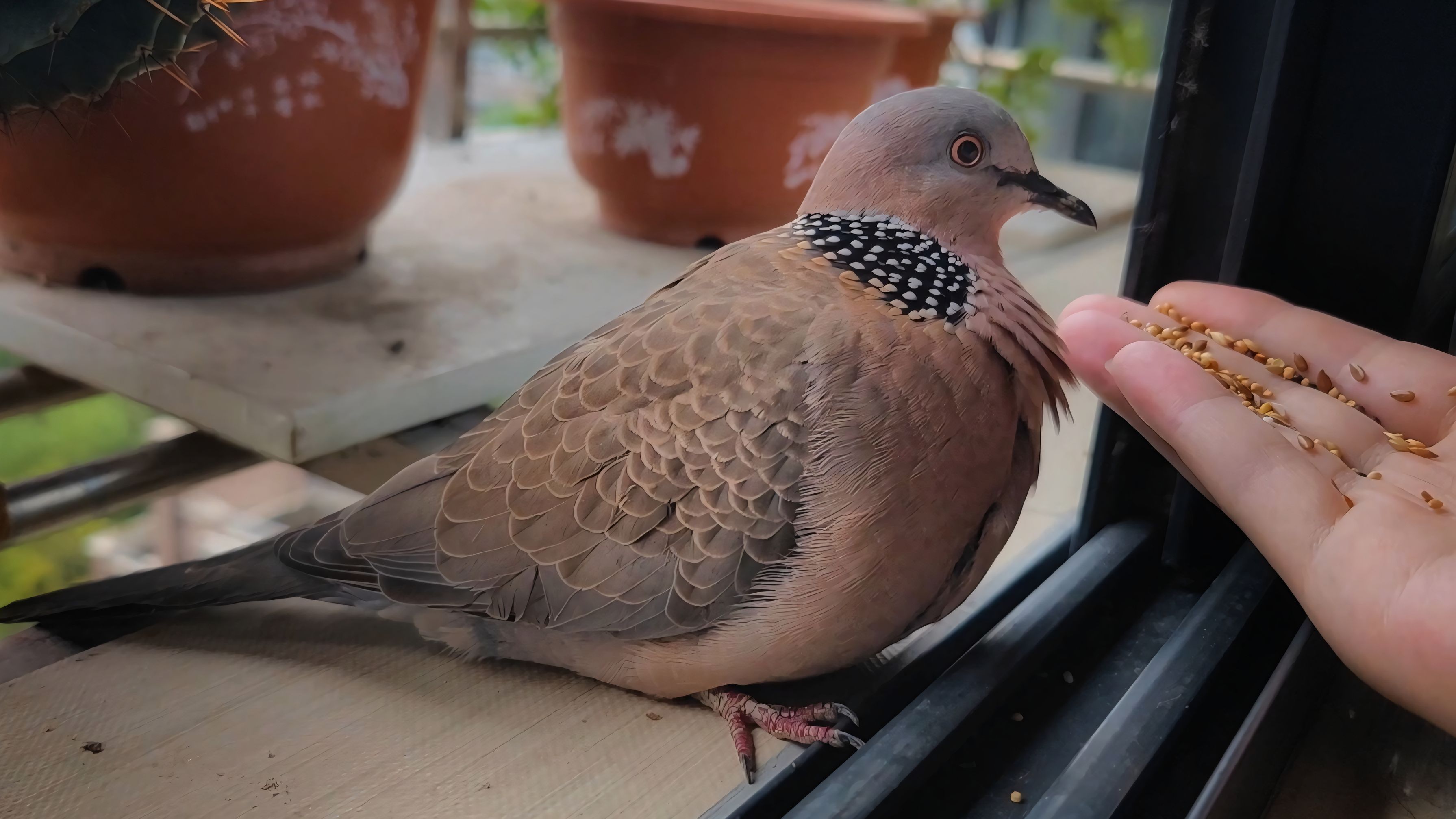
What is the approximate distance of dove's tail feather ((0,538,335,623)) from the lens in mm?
728

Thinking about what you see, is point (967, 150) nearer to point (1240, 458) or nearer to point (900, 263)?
point (900, 263)

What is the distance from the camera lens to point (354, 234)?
1.15m

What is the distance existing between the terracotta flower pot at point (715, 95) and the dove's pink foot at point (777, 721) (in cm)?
68

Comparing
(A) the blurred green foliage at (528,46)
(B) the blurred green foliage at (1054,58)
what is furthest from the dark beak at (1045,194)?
(A) the blurred green foliage at (528,46)

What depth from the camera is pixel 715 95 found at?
1155mm

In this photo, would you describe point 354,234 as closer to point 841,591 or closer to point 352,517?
point 352,517

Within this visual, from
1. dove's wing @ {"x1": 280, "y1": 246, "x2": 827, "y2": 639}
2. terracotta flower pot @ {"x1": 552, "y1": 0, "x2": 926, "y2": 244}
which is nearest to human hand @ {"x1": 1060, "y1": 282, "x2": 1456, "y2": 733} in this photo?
dove's wing @ {"x1": 280, "y1": 246, "x2": 827, "y2": 639}

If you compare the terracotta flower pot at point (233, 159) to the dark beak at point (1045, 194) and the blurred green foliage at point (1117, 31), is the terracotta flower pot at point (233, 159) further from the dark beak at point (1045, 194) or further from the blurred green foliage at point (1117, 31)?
the blurred green foliage at point (1117, 31)

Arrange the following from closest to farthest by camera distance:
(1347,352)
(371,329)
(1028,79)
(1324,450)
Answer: (1324,450)
(1347,352)
(371,329)
(1028,79)

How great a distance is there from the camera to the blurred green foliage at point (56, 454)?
0.84 metres

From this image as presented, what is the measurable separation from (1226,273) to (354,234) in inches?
34.5

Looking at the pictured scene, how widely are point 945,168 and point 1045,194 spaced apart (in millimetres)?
70

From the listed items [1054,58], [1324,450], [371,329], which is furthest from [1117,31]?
[371,329]

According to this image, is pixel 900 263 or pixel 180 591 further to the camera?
pixel 180 591
